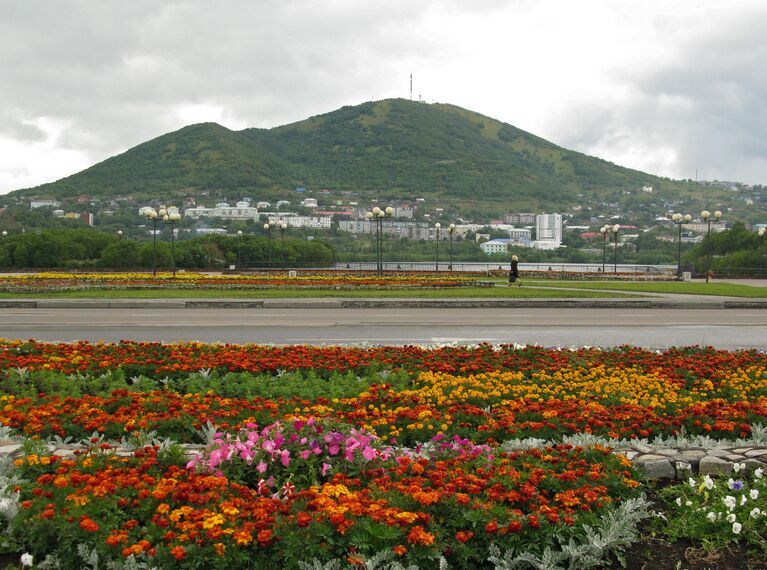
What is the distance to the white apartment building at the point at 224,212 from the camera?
379 ft

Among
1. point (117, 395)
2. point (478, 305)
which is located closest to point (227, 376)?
→ point (117, 395)

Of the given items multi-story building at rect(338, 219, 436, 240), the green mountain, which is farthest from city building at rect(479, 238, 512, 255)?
the green mountain

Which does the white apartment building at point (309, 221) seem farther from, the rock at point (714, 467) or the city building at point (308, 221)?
the rock at point (714, 467)

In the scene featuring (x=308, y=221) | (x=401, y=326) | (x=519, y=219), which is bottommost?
(x=401, y=326)

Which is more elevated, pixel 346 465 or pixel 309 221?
pixel 309 221

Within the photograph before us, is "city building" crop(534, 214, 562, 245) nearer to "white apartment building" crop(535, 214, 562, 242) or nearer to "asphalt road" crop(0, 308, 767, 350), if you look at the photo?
"white apartment building" crop(535, 214, 562, 242)

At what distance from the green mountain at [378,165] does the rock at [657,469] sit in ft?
410

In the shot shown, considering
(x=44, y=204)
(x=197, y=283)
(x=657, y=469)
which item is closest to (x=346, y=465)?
(x=657, y=469)

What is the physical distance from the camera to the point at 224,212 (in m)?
116

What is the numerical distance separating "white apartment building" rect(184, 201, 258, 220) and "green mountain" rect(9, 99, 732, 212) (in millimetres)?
Result: 8836

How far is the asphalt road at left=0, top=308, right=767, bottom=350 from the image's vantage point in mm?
14164

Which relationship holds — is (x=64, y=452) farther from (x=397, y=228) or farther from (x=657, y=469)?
(x=397, y=228)

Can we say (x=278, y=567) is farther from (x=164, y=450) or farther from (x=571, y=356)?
(x=571, y=356)

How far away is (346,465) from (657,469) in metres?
2.52
